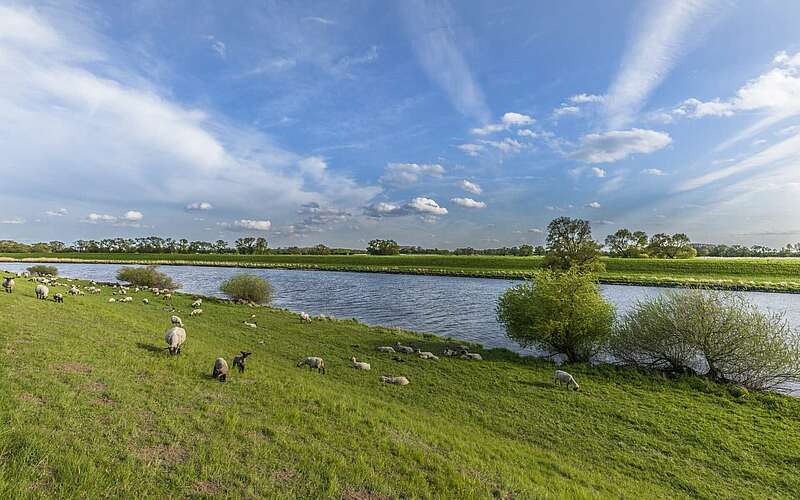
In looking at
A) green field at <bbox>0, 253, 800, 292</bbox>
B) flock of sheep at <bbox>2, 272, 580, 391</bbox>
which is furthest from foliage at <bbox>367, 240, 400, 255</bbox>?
flock of sheep at <bbox>2, 272, 580, 391</bbox>

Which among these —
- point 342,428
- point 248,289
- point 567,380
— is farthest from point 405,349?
point 248,289

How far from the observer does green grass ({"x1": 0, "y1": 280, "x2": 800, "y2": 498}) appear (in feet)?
21.2

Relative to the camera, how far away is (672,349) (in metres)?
21.8

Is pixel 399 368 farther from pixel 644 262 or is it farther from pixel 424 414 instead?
pixel 644 262

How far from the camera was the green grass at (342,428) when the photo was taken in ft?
21.2

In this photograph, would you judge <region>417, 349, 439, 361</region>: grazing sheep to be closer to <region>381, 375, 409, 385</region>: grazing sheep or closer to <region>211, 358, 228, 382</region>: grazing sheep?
<region>381, 375, 409, 385</region>: grazing sheep

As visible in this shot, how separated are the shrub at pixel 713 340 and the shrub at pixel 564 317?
1.52 metres

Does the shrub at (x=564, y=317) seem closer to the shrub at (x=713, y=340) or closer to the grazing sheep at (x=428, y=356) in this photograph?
the shrub at (x=713, y=340)

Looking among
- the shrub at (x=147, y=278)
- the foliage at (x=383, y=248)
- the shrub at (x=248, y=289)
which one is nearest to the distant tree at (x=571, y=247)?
the shrub at (x=248, y=289)

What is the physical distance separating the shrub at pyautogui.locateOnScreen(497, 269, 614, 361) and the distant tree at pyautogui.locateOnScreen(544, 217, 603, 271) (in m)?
33.0

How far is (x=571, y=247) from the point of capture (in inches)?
2486

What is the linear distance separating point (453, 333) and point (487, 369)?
514 inches

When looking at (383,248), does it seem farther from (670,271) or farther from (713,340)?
(713,340)

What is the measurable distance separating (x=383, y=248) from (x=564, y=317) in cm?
16106
